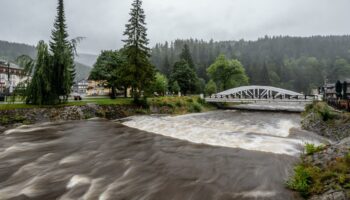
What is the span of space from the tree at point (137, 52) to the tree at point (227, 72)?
108ft

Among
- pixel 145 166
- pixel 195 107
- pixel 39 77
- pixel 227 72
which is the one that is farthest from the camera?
pixel 227 72

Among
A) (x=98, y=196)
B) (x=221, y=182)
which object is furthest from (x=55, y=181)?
(x=221, y=182)

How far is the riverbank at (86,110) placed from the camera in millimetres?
19297

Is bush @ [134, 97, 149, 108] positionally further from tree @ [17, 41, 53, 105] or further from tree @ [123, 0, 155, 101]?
tree @ [17, 41, 53, 105]

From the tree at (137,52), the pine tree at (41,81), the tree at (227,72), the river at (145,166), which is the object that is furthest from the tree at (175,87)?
the river at (145,166)

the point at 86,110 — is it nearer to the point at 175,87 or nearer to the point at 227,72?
the point at 175,87

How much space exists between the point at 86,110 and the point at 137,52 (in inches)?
411

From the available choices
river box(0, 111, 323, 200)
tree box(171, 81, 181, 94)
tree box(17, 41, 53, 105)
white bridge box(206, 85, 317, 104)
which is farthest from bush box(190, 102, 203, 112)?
river box(0, 111, 323, 200)

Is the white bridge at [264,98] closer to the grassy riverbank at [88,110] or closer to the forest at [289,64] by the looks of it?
the grassy riverbank at [88,110]

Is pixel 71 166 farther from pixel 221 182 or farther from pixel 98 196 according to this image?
pixel 221 182

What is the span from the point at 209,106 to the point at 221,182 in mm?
34277

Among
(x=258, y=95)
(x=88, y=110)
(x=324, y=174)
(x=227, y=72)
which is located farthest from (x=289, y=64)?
(x=324, y=174)

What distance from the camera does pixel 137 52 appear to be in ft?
97.5

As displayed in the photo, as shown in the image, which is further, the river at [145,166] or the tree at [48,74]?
the tree at [48,74]
